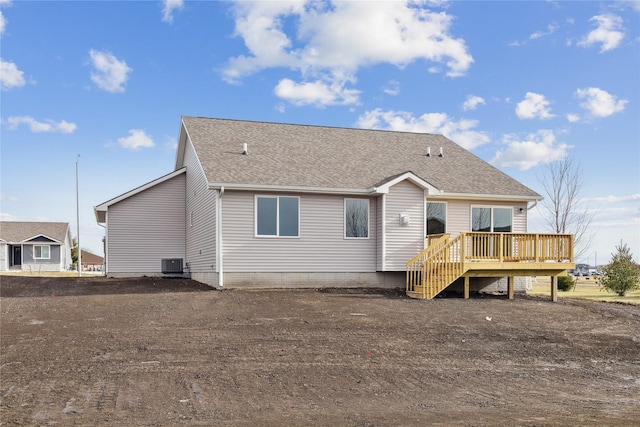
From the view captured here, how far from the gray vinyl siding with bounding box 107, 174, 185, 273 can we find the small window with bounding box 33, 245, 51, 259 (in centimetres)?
2716

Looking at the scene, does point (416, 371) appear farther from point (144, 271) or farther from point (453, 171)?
point (144, 271)

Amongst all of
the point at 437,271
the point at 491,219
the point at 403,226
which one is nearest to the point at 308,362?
the point at 437,271

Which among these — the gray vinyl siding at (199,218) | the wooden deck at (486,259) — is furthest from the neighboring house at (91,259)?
the wooden deck at (486,259)

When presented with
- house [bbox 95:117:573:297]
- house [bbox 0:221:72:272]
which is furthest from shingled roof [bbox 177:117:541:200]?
house [bbox 0:221:72:272]

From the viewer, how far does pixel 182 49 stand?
18.8 m

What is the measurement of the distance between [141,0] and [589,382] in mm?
14562

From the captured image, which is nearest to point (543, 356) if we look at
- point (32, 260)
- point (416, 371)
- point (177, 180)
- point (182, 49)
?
point (416, 371)

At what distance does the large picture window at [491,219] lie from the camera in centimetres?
1891

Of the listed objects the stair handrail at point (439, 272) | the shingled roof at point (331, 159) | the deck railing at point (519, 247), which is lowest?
the stair handrail at point (439, 272)

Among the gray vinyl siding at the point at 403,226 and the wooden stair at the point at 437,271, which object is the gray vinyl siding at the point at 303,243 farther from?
the wooden stair at the point at 437,271

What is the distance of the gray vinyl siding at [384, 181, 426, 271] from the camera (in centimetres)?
1750

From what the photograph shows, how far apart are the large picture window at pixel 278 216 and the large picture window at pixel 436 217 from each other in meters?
4.57

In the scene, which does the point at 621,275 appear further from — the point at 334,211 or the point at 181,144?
the point at 181,144

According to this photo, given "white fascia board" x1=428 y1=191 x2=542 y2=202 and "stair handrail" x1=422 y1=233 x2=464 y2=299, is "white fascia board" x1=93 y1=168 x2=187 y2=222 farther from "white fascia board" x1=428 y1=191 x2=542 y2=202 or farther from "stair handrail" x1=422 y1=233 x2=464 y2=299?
"stair handrail" x1=422 y1=233 x2=464 y2=299
